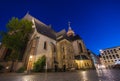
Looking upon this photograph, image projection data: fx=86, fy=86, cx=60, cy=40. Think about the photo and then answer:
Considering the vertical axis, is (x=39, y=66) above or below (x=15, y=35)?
below

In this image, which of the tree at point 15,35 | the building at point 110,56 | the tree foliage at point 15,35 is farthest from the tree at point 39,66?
the building at point 110,56

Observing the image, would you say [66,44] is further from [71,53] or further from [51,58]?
[51,58]

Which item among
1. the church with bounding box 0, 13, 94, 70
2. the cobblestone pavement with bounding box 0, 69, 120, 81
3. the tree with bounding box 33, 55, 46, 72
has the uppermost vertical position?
the church with bounding box 0, 13, 94, 70

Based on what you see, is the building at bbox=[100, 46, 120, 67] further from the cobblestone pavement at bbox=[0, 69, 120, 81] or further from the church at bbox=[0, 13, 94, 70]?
the cobblestone pavement at bbox=[0, 69, 120, 81]

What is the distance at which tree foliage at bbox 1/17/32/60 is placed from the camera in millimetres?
23297

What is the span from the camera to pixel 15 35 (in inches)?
948

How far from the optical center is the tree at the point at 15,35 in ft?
76.4

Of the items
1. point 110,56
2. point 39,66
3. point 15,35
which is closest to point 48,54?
point 39,66

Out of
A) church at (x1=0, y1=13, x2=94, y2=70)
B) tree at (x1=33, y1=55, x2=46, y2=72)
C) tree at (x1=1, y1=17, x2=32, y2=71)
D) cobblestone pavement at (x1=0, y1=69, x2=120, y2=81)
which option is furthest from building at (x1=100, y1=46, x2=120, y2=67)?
tree at (x1=1, y1=17, x2=32, y2=71)

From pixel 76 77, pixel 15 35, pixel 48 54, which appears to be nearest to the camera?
pixel 76 77

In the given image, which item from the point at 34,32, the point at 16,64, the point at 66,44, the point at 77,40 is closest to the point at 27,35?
the point at 34,32

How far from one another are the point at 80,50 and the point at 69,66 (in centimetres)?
1315

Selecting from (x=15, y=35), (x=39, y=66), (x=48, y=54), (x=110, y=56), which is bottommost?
(x=39, y=66)

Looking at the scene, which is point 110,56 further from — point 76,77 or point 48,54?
point 76,77
